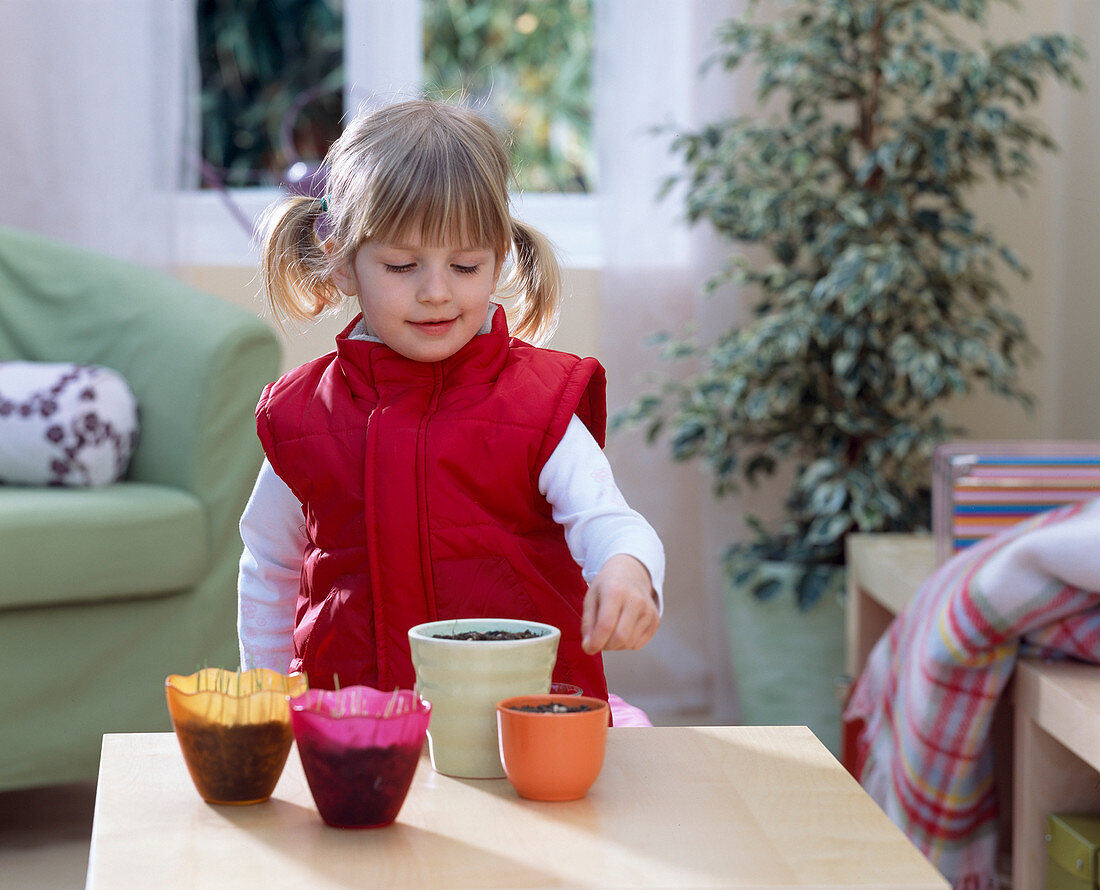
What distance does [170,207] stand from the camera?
2.61 meters

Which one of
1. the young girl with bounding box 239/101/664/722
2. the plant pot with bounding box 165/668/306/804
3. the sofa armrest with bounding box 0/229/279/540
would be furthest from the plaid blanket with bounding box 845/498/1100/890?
the sofa armrest with bounding box 0/229/279/540

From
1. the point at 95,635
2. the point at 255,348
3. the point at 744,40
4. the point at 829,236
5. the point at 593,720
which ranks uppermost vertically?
the point at 744,40

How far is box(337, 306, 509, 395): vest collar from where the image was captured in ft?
3.28

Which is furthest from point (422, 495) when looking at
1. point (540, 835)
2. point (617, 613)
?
point (540, 835)

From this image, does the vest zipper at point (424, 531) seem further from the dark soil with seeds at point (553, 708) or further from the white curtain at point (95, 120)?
the white curtain at point (95, 120)

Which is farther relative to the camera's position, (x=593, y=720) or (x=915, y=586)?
(x=915, y=586)

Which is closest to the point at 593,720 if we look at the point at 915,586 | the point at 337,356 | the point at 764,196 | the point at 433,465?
the point at 433,465

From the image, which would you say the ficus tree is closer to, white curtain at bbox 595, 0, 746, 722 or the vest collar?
white curtain at bbox 595, 0, 746, 722

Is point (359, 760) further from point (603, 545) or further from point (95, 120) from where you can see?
point (95, 120)

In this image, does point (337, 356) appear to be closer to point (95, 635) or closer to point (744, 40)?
point (95, 635)

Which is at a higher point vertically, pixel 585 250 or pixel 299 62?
pixel 299 62

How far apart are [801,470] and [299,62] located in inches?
65.0

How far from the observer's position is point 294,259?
3.62ft

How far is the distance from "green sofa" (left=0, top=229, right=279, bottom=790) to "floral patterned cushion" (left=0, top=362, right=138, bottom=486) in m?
0.03
